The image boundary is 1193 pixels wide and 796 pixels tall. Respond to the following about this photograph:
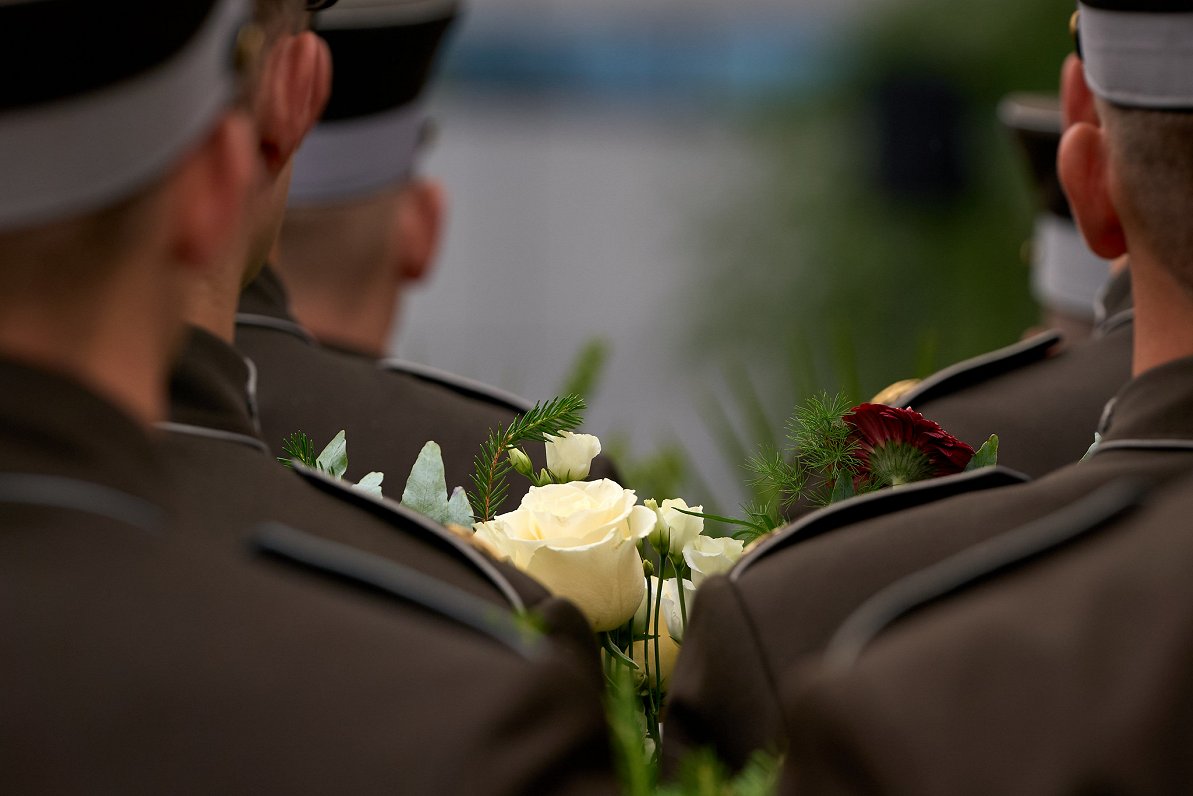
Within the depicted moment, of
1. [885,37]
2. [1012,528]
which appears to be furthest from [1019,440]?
[885,37]

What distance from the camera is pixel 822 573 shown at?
4.47ft

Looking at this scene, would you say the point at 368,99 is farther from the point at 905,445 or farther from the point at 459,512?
the point at 905,445

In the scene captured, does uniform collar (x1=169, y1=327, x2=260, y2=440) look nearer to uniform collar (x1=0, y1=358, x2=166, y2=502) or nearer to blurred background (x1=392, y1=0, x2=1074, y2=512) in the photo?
uniform collar (x1=0, y1=358, x2=166, y2=502)

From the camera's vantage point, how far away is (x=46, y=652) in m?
0.90

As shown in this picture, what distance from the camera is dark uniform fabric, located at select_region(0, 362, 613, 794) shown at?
35.2 inches

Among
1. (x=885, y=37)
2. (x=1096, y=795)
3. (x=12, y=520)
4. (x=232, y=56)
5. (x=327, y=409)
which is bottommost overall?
(x=885, y=37)

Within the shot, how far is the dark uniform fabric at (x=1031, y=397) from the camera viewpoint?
1.92m

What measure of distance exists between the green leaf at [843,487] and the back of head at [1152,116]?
309 mm

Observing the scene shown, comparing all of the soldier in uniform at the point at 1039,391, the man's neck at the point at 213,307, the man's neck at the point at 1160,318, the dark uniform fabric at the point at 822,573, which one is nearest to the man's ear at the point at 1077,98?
the soldier in uniform at the point at 1039,391

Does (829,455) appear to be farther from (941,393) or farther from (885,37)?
(885,37)

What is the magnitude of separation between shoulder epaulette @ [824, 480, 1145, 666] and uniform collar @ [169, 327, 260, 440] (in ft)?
1.83

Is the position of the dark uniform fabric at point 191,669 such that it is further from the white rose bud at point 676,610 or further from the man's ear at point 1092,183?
the man's ear at point 1092,183

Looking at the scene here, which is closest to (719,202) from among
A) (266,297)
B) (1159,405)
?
(266,297)

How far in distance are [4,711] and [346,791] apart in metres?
0.16
